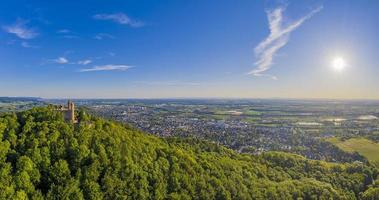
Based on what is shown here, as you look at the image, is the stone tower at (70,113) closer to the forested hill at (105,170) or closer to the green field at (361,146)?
the forested hill at (105,170)

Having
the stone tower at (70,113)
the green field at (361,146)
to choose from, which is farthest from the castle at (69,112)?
the green field at (361,146)

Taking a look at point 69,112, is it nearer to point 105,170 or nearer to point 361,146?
point 105,170

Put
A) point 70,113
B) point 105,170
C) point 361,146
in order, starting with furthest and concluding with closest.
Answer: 1. point 361,146
2. point 70,113
3. point 105,170

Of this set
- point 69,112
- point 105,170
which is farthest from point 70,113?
point 105,170

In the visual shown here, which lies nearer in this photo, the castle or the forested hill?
the forested hill

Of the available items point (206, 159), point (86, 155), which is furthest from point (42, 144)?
point (206, 159)

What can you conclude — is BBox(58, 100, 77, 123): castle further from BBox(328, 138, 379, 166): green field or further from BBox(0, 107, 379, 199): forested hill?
BBox(328, 138, 379, 166): green field

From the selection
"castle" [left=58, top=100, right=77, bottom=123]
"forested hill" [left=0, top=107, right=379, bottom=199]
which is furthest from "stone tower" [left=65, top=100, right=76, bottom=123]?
"forested hill" [left=0, top=107, right=379, bottom=199]
